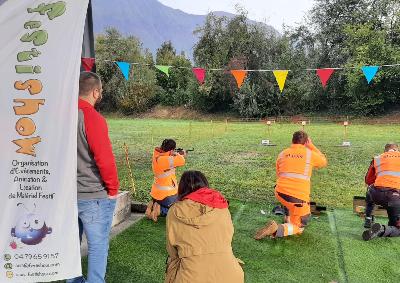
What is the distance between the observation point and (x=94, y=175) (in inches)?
113

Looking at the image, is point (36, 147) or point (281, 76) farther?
point (281, 76)

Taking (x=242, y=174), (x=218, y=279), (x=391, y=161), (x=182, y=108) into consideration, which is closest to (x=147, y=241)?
(x=218, y=279)

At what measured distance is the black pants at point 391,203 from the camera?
5.12m

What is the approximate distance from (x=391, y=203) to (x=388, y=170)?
393 mm

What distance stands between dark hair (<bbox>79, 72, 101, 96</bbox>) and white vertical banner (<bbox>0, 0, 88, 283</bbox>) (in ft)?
1.01

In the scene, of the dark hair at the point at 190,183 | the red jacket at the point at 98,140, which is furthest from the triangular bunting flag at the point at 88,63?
the dark hair at the point at 190,183

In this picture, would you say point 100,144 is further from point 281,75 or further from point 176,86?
point 176,86

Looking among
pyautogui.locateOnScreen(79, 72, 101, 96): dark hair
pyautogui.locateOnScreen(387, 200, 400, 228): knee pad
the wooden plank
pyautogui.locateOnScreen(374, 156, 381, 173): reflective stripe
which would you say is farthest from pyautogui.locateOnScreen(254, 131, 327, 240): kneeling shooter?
pyautogui.locateOnScreen(79, 72, 101, 96): dark hair

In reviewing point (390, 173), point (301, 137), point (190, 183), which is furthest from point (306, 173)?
point (190, 183)

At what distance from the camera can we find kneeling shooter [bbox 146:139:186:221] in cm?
560

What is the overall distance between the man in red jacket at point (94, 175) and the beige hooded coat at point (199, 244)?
563 mm

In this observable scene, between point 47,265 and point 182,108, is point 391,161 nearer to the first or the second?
point 47,265

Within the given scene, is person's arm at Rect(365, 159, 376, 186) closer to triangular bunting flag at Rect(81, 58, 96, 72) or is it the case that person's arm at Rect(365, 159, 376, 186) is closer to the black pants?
the black pants

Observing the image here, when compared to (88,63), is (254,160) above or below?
below
